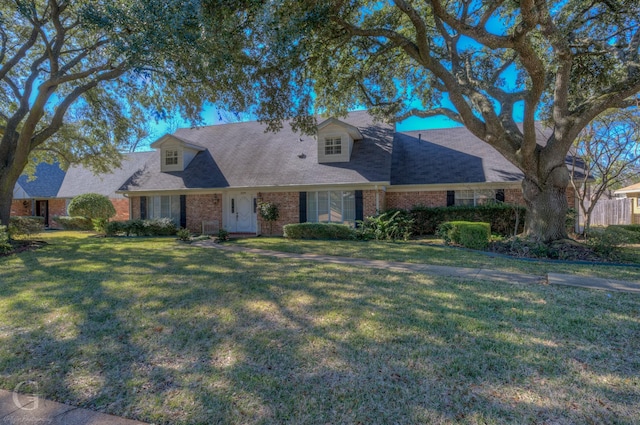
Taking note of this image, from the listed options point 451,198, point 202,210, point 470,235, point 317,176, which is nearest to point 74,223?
point 202,210

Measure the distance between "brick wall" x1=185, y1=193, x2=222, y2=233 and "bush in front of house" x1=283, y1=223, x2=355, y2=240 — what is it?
192 inches

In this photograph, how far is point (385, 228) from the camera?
13.3 meters

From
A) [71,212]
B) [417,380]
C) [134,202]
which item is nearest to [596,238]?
[417,380]

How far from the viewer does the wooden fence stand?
62.4 ft

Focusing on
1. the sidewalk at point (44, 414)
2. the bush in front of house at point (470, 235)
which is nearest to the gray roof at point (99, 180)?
the bush in front of house at point (470, 235)

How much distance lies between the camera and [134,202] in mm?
18344

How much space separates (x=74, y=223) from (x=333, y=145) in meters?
17.7

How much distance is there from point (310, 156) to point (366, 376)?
1436 cm

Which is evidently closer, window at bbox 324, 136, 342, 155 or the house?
the house

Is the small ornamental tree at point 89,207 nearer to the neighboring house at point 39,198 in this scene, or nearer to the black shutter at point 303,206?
the neighboring house at point 39,198

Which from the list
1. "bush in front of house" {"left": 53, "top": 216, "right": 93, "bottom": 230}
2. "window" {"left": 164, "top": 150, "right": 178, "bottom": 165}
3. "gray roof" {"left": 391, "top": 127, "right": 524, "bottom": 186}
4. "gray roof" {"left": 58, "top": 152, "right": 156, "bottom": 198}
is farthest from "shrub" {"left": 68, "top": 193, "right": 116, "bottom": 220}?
"gray roof" {"left": 391, "top": 127, "right": 524, "bottom": 186}

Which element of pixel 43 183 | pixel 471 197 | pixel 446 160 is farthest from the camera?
pixel 43 183

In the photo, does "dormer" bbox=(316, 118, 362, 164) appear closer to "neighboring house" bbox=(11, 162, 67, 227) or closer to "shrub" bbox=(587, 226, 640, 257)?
"shrub" bbox=(587, 226, 640, 257)

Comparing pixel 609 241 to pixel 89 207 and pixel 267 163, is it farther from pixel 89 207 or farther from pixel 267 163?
pixel 89 207
